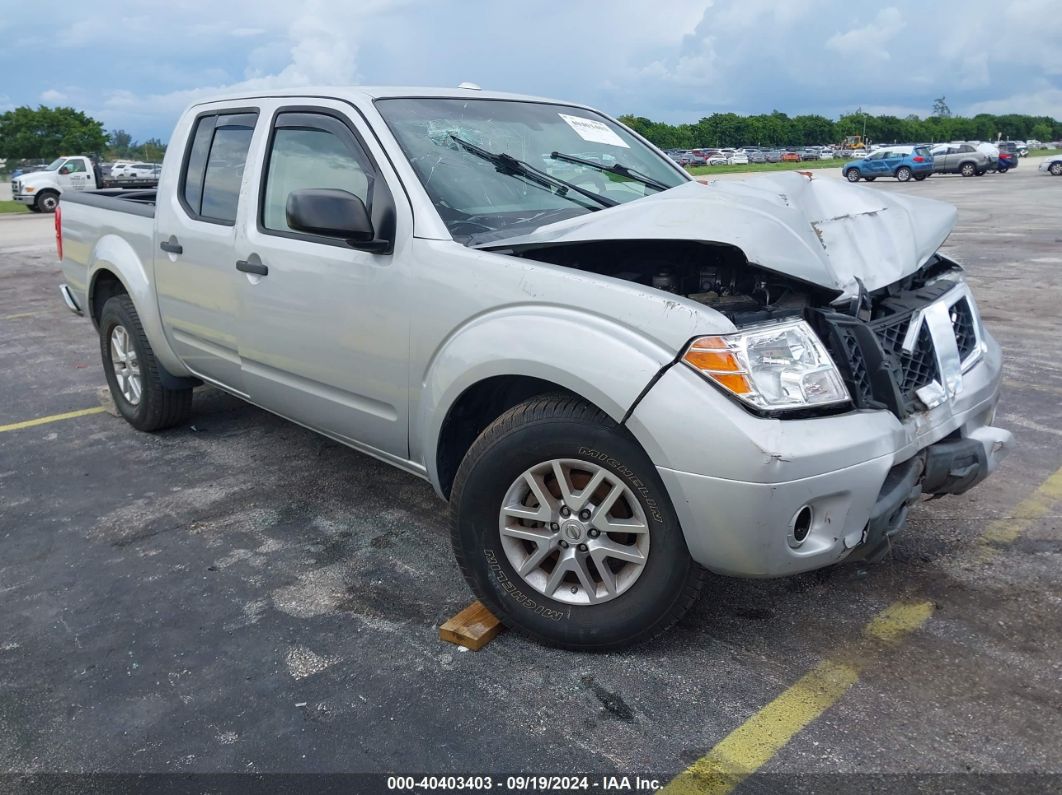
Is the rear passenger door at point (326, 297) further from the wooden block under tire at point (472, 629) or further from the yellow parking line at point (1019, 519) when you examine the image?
the yellow parking line at point (1019, 519)

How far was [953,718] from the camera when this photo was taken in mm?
2547

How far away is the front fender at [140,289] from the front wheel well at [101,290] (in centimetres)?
20

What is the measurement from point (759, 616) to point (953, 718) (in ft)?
2.45

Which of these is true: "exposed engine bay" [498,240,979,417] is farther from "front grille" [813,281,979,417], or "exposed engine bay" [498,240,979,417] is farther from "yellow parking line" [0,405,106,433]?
"yellow parking line" [0,405,106,433]

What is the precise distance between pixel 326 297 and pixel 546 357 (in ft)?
3.93

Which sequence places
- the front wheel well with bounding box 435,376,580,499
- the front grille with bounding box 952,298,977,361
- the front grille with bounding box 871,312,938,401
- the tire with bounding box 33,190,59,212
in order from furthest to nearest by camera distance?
the tire with bounding box 33,190,59,212 → the front grille with bounding box 952,298,977,361 → the front wheel well with bounding box 435,376,580,499 → the front grille with bounding box 871,312,938,401

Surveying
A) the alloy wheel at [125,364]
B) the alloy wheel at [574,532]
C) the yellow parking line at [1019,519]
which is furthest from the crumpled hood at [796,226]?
the alloy wheel at [125,364]

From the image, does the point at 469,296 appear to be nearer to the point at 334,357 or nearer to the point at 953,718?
the point at 334,357

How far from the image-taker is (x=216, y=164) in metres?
4.38

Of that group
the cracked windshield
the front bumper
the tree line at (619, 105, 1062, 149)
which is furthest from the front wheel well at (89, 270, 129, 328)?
the tree line at (619, 105, 1062, 149)

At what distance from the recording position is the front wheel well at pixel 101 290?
5375mm

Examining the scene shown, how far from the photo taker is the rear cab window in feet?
13.6

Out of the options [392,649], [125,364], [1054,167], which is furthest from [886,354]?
[1054,167]

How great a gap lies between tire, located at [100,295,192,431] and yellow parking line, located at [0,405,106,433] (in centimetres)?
45
